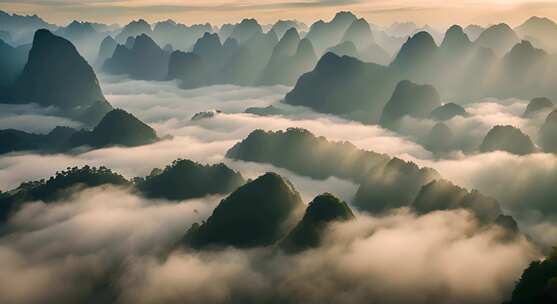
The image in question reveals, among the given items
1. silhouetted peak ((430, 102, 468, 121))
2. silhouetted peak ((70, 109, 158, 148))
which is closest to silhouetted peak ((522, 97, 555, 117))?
silhouetted peak ((430, 102, 468, 121))

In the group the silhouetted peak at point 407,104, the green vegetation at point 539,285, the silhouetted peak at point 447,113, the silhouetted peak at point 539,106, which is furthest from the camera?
the silhouetted peak at point 407,104

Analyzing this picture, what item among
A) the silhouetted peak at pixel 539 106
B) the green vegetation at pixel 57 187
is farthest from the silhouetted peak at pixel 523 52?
the green vegetation at pixel 57 187

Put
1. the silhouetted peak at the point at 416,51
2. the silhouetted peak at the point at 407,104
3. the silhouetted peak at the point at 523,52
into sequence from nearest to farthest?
1. the silhouetted peak at the point at 407,104
2. the silhouetted peak at the point at 523,52
3. the silhouetted peak at the point at 416,51

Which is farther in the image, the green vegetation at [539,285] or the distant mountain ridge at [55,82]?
the distant mountain ridge at [55,82]

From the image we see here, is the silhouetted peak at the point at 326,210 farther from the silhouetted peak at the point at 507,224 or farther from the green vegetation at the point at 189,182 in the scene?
the green vegetation at the point at 189,182

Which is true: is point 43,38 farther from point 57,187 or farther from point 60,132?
point 57,187

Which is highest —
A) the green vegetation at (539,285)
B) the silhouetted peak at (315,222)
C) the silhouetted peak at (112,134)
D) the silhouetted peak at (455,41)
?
the silhouetted peak at (455,41)

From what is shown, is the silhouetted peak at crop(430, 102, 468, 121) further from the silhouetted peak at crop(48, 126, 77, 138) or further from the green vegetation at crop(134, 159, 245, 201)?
the silhouetted peak at crop(48, 126, 77, 138)

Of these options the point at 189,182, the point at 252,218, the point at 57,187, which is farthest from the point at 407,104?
the point at 57,187

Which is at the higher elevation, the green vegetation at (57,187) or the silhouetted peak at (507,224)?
the silhouetted peak at (507,224)
